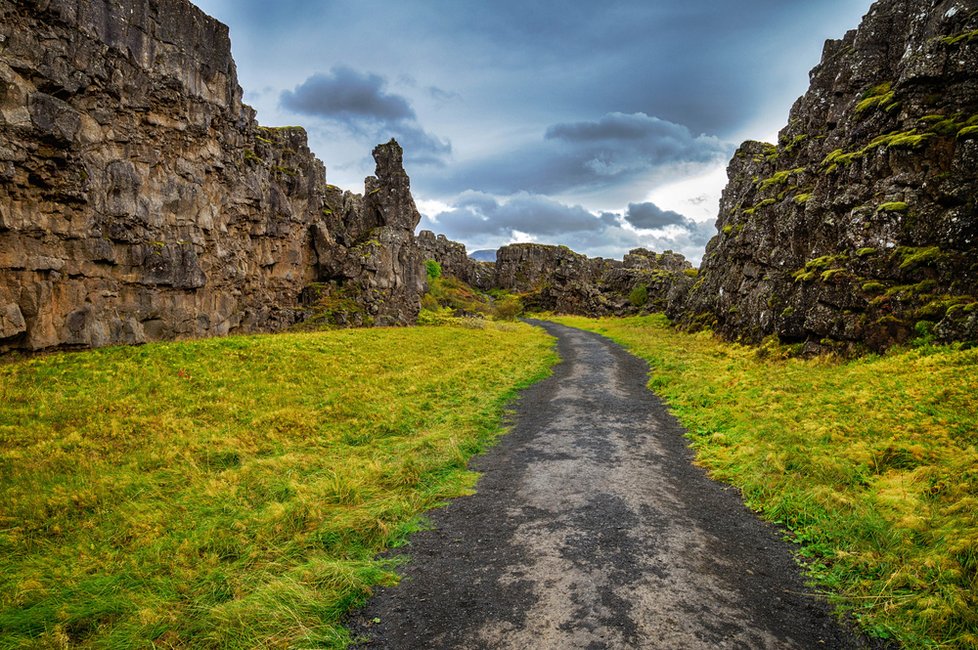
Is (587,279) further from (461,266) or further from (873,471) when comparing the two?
(873,471)

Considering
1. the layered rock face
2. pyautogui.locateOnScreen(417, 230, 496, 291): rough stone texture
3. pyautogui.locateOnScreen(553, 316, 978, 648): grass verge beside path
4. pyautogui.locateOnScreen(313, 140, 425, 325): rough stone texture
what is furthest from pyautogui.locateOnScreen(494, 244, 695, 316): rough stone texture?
pyautogui.locateOnScreen(553, 316, 978, 648): grass verge beside path

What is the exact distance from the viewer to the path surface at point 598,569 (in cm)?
579

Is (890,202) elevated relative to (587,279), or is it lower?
lower

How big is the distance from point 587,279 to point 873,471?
115487 mm

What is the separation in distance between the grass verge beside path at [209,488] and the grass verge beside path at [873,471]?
6995mm

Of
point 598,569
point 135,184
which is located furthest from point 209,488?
point 135,184

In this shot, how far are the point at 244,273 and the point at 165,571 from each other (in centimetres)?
3692

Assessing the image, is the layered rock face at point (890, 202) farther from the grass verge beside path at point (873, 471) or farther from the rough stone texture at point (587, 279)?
the rough stone texture at point (587, 279)

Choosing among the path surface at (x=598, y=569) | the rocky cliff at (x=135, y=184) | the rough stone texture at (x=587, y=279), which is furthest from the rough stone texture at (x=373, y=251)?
the path surface at (x=598, y=569)

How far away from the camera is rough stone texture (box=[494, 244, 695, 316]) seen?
95.6 metres

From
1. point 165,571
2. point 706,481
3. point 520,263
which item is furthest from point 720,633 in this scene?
point 520,263

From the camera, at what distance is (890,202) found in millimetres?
20078

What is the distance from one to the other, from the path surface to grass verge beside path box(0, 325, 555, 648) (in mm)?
956

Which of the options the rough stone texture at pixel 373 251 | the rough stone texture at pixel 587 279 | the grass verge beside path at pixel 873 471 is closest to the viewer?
the grass verge beside path at pixel 873 471
